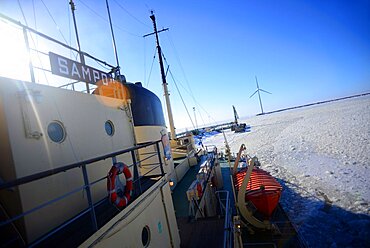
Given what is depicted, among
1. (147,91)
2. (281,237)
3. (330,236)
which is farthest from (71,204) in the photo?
(330,236)

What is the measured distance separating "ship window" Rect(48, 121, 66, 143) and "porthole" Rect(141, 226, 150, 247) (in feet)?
8.85

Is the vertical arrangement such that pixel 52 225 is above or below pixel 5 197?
below

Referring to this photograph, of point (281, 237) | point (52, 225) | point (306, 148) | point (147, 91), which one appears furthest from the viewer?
point (306, 148)

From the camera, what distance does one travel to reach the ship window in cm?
448

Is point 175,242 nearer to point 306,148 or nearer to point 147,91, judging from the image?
point 147,91

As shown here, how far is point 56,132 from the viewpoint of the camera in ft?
15.2

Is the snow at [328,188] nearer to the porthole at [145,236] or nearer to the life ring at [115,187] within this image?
the porthole at [145,236]

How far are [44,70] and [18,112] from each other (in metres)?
1.13

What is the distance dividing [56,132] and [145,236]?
304 centimetres

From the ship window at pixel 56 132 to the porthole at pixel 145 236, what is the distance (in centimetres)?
270

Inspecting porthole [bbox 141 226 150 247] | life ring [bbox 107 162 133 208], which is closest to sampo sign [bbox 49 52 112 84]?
life ring [bbox 107 162 133 208]

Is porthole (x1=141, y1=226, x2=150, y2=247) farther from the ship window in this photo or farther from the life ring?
the ship window

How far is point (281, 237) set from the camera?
1041 centimetres

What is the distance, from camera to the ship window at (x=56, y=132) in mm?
4480
